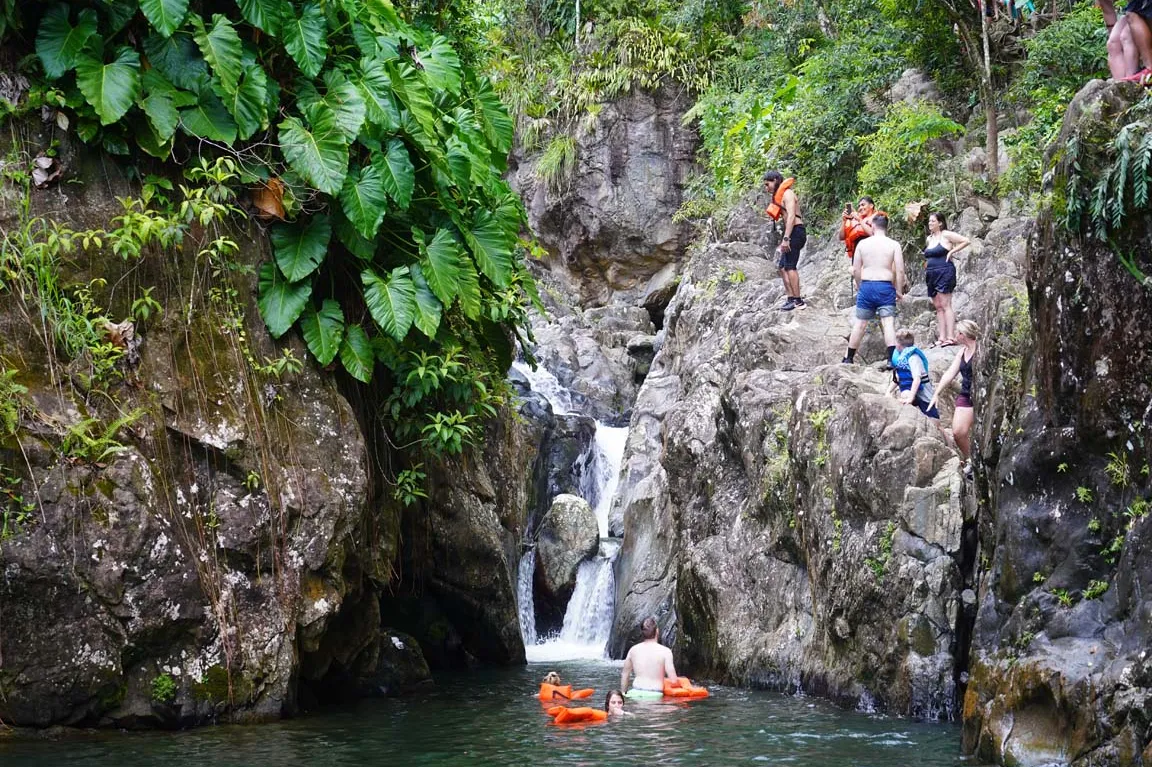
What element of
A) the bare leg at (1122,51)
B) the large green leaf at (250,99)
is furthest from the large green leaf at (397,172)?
the bare leg at (1122,51)

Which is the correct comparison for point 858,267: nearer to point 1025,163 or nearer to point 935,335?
point 935,335

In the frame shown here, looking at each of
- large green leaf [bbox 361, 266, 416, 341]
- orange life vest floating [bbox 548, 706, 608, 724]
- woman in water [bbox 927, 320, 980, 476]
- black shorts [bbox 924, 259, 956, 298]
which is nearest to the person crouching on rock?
woman in water [bbox 927, 320, 980, 476]

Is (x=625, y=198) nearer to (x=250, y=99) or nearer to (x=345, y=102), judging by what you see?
(x=345, y=102)

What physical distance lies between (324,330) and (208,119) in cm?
219

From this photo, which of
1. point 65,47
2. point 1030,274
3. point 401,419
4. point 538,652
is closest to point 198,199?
point 65,47

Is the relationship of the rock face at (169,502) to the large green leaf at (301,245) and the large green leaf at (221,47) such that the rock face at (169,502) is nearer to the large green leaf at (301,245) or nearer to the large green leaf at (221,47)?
the large green leaf at (301,245)

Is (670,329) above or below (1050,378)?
above

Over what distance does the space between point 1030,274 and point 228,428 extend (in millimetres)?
6807

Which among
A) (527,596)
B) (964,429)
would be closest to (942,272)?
(964,429)

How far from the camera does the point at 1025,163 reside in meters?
14.5

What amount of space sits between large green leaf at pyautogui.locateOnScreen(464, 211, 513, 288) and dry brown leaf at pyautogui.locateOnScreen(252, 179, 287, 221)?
1961mm

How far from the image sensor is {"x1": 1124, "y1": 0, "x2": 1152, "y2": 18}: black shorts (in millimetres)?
7672

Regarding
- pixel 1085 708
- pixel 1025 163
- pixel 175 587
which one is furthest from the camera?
pixel 1025 163

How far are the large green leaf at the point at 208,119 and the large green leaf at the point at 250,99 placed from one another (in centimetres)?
10
